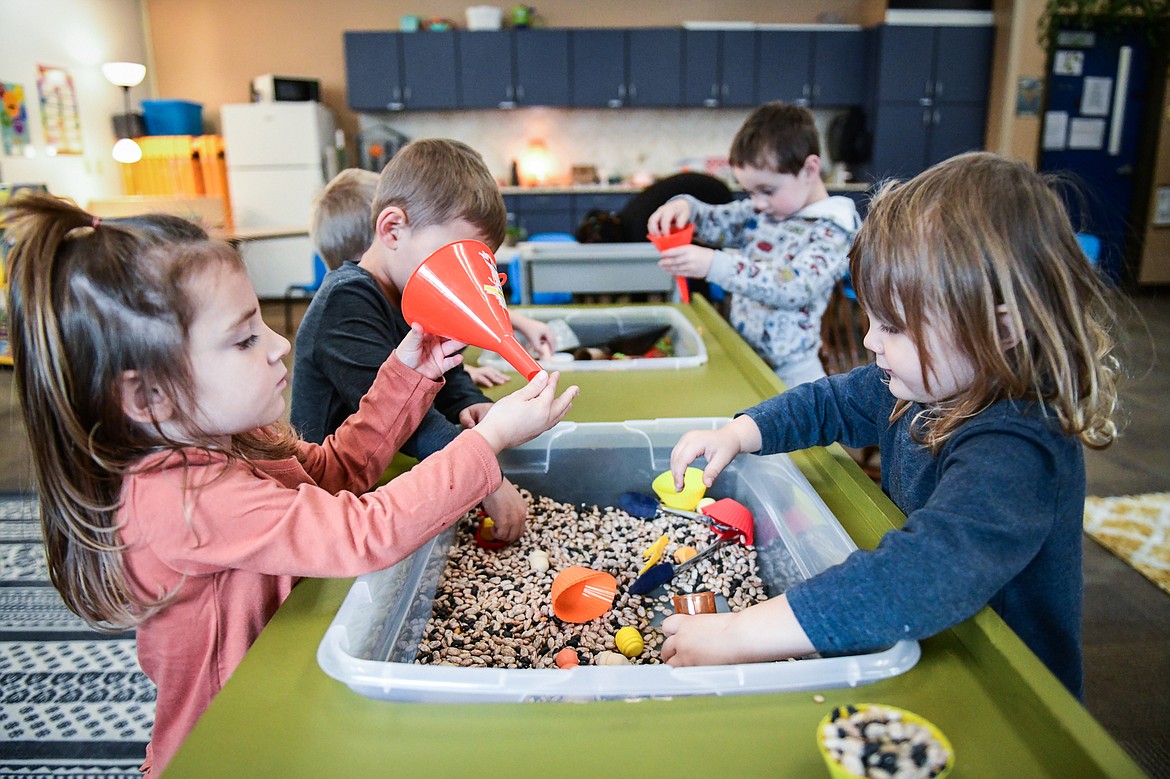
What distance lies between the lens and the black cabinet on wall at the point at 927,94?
19.2 feet

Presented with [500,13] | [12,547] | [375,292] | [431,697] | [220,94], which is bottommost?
→ [12,547]

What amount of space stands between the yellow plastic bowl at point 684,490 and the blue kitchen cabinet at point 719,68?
18.1 ft

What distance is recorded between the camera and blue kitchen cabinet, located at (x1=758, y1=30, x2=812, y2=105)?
5945 mm

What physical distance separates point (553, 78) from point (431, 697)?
6068mm

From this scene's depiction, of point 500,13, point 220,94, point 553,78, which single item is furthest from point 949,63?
point 220,94

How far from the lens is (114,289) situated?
0.65 m

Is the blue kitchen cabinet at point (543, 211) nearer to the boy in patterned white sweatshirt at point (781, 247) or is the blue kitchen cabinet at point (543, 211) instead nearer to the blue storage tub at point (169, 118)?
the blue storage tub at point (169, 118)

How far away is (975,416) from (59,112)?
623 centimetres

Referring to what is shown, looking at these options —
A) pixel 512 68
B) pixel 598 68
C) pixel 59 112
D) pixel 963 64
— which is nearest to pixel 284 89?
pixel 59 112

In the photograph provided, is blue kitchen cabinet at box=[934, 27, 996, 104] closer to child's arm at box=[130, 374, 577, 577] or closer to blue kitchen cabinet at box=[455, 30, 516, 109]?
blue kitchen cabinet at box=[455, 30, 516, 109]

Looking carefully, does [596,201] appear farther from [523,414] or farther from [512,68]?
[523,414]

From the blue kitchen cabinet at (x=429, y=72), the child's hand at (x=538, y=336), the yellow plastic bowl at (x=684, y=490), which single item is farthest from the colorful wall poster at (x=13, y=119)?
the yellow plastic bowl at (x=684, y=490)

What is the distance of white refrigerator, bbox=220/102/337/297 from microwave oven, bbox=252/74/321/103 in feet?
0.26

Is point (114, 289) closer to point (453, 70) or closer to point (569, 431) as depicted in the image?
point (569, 431)
